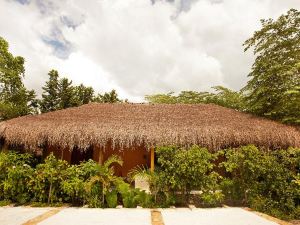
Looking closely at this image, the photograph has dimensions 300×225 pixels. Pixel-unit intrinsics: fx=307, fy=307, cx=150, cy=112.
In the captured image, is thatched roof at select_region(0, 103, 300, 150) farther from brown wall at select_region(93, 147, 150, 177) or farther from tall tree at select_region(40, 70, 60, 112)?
tall tree at select_region(40, 70, 60, 112)

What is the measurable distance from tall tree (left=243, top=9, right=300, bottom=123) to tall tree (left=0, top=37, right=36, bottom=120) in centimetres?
1517

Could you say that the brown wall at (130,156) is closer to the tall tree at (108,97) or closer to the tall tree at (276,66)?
the tall tree at (276,66)

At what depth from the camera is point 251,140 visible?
13.7 metres

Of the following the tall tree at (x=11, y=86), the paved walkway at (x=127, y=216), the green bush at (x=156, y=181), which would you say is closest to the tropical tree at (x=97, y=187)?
the green bush at (x=156, y=181)

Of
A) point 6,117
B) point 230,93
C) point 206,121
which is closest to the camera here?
point 206,121

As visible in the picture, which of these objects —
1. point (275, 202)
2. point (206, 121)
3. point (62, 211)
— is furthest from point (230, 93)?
point (62, 211)

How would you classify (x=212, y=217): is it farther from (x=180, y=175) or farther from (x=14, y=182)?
(x=14, y=182)

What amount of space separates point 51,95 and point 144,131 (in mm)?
15114

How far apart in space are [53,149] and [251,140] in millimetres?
10134

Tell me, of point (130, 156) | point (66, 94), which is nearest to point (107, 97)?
point (66, 94)

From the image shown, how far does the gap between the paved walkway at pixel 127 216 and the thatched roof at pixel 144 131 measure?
445cm

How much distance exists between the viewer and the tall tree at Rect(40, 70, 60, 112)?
25.5 meters

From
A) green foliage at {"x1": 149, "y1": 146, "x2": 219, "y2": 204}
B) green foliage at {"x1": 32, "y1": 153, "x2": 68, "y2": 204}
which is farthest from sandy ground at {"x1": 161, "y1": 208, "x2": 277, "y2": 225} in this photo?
green foliage at {"x1": 32, "y1": 153, "x2": 68, "y2": 204}

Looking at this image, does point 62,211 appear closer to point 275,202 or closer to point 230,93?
point 275,202
